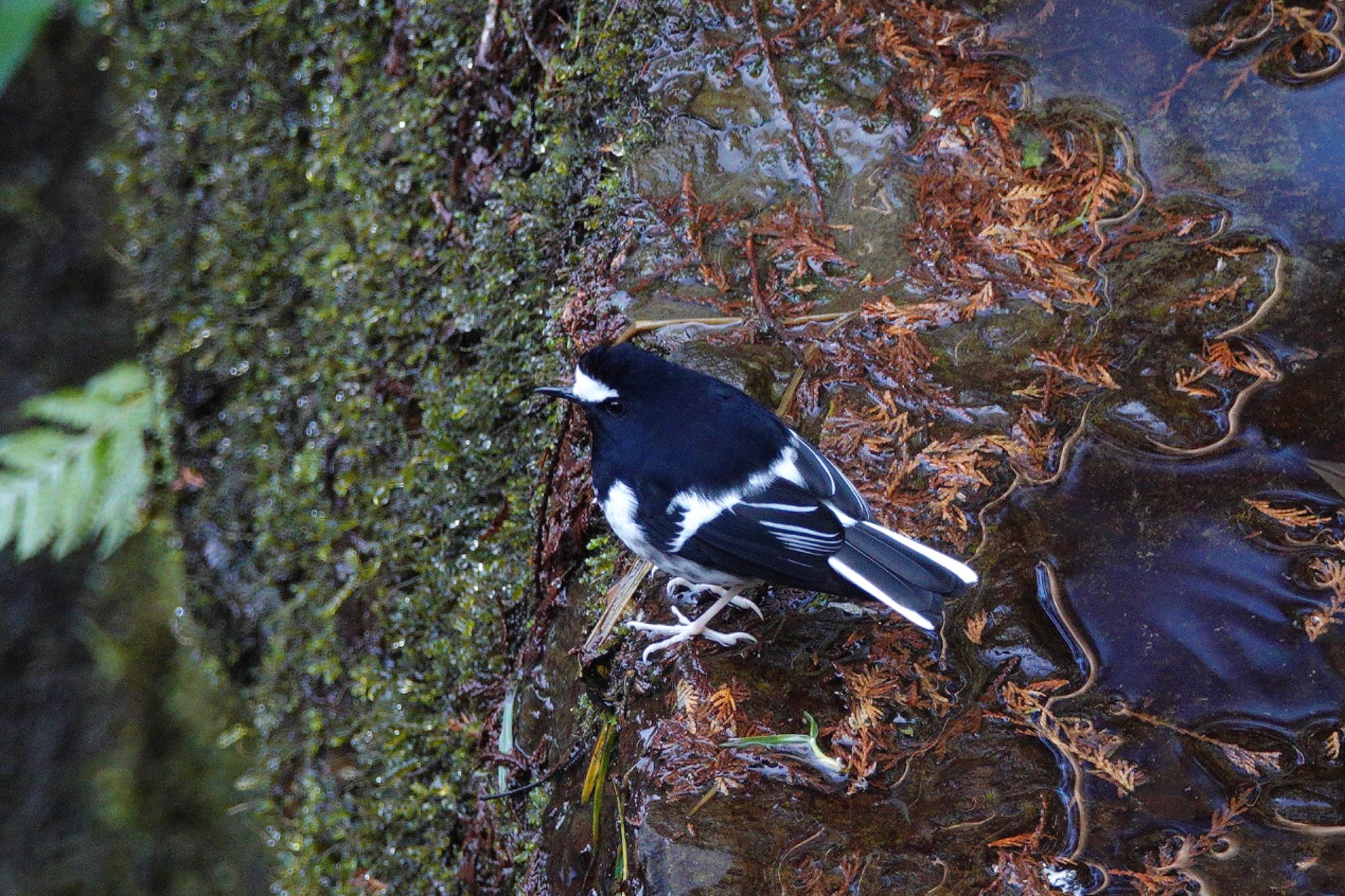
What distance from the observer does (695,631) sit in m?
2.32

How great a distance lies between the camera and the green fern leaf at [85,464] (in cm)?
377

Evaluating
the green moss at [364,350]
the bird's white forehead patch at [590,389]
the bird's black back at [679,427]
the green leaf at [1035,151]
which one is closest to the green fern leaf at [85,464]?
the green moss at [364,350]

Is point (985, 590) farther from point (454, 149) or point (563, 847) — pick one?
point (454, 149)

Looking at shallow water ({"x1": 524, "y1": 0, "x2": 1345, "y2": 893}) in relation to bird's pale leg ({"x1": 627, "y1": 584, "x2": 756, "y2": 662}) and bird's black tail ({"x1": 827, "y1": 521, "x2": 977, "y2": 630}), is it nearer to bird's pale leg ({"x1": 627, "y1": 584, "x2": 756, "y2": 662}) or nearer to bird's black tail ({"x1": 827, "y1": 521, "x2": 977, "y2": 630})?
bird's pale leg ({"x1": 627, "y1": 584, "x2": 756, "y2": 662})

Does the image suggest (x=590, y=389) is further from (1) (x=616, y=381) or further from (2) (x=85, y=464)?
(2) (x=85, y=464)

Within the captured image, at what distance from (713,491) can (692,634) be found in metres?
0.38

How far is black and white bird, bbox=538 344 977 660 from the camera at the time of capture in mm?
2133

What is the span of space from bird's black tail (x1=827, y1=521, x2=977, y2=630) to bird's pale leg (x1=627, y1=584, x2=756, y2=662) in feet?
1.25

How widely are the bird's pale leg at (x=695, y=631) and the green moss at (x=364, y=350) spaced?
0.66 metres

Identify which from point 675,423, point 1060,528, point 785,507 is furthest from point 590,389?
point 1060,528

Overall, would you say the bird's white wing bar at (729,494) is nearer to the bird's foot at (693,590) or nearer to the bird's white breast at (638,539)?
the bird's white breast at (638,539)

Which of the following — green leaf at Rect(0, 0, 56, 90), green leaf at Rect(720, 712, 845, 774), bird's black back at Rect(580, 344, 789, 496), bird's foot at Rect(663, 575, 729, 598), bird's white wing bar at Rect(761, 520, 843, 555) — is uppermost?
green leaf at Rect(0, 0, 56, 90)

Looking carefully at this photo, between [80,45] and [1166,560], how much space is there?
534 cm

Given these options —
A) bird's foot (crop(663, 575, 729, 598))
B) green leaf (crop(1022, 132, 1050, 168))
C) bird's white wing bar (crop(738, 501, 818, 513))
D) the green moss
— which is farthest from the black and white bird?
green leaf (crop(1022, 132, 1050, 168))
